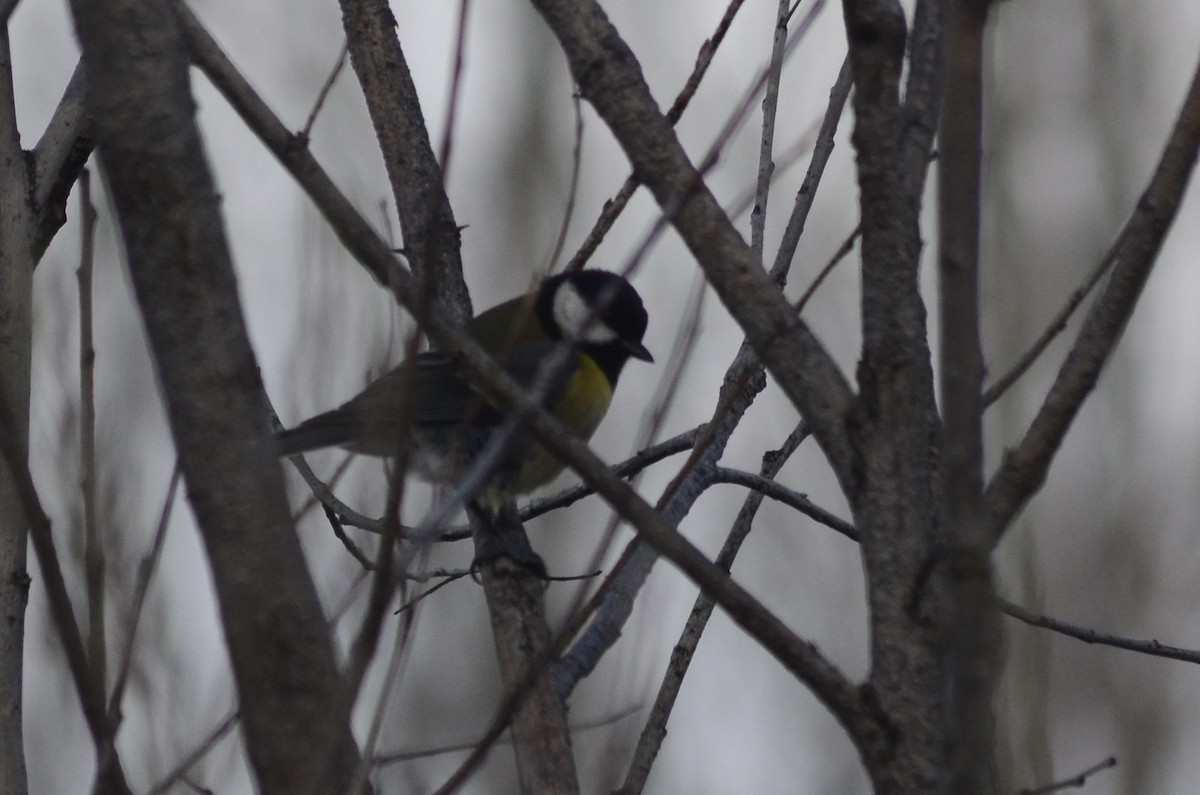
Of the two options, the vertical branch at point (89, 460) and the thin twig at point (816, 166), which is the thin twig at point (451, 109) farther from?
the thin twig at point (816, 166)

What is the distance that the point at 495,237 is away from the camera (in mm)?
7809

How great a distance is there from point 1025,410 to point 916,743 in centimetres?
568

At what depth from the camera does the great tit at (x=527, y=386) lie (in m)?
3.05

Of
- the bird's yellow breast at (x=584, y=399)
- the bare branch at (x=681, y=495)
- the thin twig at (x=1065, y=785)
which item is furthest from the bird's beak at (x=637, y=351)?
the thin twig at (x=1065, y=785)

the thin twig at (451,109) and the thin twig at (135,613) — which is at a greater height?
the thin twig at (451,109)

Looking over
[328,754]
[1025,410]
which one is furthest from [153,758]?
[1025,410]

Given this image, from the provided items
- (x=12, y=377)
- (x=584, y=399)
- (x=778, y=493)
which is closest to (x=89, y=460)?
(x=12, y=377)

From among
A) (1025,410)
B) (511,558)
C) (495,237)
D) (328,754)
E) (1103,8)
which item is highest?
(1103,8)

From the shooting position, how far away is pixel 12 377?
1.88 metres

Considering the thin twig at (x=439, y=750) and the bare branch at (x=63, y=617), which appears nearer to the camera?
the bare branch at (x=63, y=617)

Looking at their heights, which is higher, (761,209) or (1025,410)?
(1025,410)

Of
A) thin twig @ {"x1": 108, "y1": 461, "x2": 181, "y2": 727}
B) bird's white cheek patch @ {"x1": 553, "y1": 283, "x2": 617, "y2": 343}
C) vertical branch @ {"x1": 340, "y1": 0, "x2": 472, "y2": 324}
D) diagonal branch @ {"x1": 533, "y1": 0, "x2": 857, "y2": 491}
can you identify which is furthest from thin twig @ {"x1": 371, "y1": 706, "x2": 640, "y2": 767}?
bird's white cheek patch @ {"x1": 553, "y1": 283, "x2": 617, "y2": 343}

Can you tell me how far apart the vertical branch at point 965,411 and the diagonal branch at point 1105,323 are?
12.4 inches

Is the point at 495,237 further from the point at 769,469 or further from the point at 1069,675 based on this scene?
the point at 769,469
